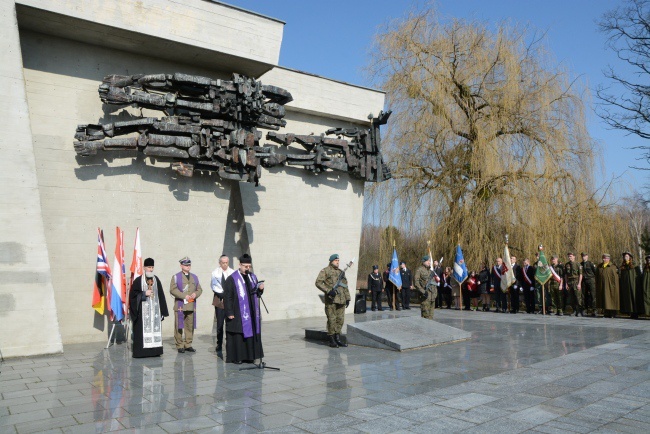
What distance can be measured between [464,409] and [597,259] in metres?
13.0

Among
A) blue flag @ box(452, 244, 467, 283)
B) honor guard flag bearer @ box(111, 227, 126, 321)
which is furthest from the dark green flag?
honor guard flag bearer @ box(111, 227, 126, 321)

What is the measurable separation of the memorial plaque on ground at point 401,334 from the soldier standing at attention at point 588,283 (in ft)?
16.6

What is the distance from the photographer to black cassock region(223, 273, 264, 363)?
7.69 meters

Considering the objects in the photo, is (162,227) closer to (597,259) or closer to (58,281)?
(58,281)

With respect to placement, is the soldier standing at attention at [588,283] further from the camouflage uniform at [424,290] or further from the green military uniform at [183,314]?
the green military uniform at [183,314]

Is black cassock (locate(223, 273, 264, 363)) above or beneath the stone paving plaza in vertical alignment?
above

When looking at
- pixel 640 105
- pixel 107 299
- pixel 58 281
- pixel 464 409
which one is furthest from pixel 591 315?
pixel 58 281

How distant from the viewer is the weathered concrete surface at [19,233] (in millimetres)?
8305

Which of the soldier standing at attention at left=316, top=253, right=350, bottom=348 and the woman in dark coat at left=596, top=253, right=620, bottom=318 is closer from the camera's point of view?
the soldier standing at attention at left=316, top=253, right=350, bottom=348

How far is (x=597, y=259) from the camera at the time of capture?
16297mm

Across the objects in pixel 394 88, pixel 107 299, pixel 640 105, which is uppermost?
pixel 394 88

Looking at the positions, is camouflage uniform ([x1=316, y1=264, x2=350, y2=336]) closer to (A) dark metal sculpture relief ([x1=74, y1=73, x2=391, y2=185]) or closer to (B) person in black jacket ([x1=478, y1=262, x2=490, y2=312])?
(A) dark metal sculpture relief ([x1=74, y1=73, x2=391, y2=185])

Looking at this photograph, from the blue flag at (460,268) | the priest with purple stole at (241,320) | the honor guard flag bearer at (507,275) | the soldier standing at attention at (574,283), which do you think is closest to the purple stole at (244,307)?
the priest with purple stole at (241,320)

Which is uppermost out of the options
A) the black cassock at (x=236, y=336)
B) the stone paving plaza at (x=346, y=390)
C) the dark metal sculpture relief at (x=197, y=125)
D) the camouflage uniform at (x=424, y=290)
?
the dark metal sculpture relief at (x=197, y=125)
